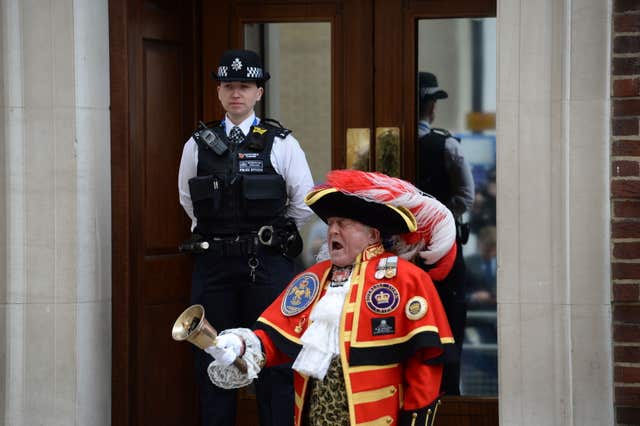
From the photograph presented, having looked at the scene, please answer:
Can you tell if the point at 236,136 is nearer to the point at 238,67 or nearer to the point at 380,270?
the point at 238,67

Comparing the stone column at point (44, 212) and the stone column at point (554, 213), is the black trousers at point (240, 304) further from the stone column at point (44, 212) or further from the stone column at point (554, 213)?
the stone column at point (554, 213)

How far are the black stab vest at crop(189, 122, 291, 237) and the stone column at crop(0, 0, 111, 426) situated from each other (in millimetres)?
627

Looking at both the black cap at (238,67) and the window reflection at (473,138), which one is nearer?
the black cap at (238,67)

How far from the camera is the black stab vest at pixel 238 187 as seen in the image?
6062mm

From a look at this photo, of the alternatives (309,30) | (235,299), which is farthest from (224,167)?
(309,30)

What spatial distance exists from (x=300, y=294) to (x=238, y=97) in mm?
1583

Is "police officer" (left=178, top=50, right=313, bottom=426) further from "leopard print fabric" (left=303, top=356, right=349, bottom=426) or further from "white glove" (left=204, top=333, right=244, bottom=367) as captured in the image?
"white glove" (left=204, top=333, right=244, bottom=367)

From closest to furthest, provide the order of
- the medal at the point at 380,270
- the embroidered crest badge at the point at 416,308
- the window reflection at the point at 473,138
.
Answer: the embroidered crest badge at the point at 416,308
the medal at the point at 380,270
the window reflection at the point at 473,138

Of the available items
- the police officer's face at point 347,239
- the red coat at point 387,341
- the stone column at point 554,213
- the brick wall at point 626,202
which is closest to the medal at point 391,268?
the red coat at point 387,341

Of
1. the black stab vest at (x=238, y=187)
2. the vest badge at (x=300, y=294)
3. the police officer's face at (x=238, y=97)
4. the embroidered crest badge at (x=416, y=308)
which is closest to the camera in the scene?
the embroidered crest badge at (x=416, y=308)

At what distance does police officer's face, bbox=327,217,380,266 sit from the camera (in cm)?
481

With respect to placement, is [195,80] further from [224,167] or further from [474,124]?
[474,124]

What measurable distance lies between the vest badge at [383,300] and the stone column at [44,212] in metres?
2.07

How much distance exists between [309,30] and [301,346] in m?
2.66
